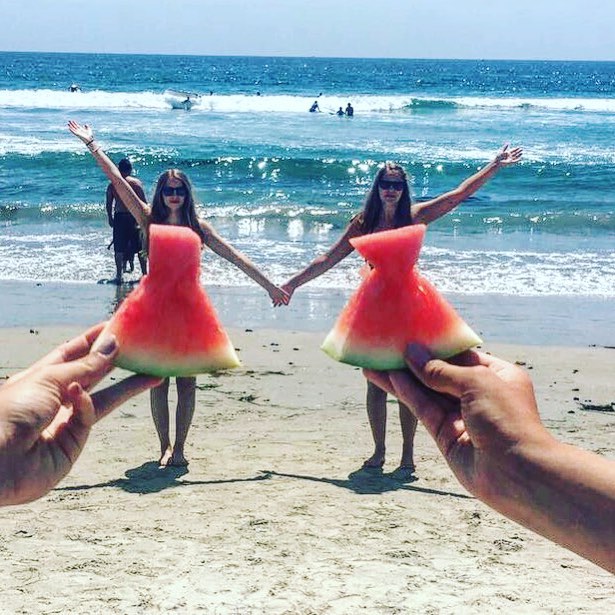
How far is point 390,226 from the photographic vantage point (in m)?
5.67

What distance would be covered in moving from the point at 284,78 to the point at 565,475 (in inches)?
3522

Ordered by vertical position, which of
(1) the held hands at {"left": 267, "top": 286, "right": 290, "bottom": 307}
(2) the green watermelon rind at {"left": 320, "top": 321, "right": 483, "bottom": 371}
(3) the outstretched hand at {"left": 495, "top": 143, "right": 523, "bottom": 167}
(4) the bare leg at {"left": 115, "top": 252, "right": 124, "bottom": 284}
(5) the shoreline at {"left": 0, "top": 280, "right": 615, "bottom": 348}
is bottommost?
(5) the shoreline at {"left": 0, "top": 280, "right": 615, "bottom": 348}

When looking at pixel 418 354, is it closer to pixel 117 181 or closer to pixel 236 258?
pixel 117 181

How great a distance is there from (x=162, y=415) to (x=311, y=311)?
4.89 meters

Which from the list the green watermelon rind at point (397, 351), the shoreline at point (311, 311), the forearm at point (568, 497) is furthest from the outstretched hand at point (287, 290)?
the shoreline at point (311, 311)

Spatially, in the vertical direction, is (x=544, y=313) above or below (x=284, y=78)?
below

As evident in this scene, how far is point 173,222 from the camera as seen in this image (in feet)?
18.1

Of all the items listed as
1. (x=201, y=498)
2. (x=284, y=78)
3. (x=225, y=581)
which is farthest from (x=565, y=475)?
(x=284, y=78)

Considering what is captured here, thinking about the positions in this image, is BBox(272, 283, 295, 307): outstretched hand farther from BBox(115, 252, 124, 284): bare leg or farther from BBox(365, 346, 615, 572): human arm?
BBox(115, 252, 124, 284): bare leg

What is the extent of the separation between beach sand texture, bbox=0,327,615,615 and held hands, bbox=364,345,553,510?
8.68 feet

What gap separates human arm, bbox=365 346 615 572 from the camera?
156 cm

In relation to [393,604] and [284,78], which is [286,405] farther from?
[284,78]

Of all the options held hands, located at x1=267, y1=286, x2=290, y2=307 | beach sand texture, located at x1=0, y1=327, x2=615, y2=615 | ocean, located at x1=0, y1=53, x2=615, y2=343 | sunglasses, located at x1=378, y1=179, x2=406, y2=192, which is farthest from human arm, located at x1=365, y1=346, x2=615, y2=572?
ocean, located at x1=0, y1=53, x2=615, y2=343

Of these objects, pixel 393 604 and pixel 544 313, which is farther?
pixel 544 313
